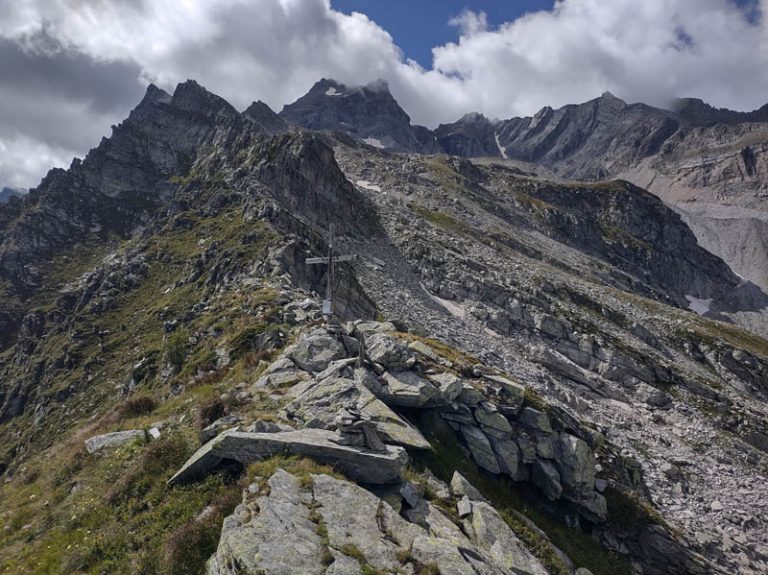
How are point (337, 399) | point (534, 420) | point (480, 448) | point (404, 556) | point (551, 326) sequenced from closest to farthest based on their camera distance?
point (404, 556) → point (337, 399) → point (480, 448) → point (534, 420) → point (551, 326)

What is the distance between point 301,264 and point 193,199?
1693 inches

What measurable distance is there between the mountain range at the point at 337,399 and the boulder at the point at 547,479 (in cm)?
11

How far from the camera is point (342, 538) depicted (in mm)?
10391

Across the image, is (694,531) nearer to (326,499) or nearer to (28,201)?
(326,499)

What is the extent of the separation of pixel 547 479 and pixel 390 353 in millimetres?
8978

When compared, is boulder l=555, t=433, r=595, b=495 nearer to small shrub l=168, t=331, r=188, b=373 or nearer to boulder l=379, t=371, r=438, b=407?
boulder l=379, t=371, r=438, b=407

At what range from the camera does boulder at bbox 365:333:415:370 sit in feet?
67.7

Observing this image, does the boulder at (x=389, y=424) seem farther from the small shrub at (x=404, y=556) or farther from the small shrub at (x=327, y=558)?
the small shrub at (x=327, y=558)

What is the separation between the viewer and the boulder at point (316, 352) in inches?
815

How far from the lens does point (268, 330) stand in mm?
26594

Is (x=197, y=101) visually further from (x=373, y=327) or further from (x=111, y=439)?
(x=111, y=439)

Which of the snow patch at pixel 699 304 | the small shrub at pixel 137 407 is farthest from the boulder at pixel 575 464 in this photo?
the snow patch at pixel 699 304

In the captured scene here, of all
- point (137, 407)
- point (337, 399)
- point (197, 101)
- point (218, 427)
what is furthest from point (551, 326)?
point (197, 101)

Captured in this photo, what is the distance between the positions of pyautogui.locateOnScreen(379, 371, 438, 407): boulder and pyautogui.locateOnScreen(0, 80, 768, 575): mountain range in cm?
12
